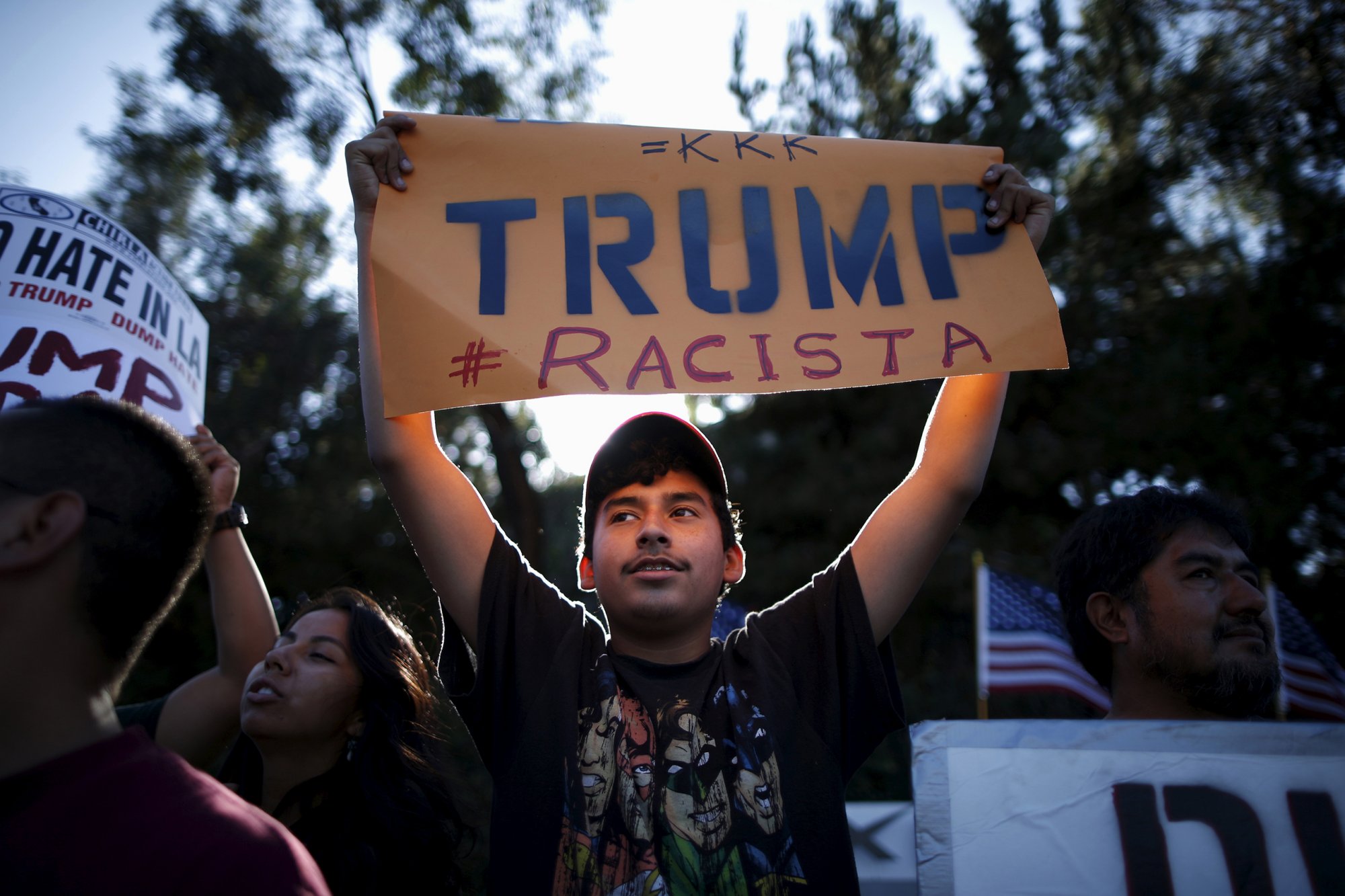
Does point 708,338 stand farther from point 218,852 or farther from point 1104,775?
point 218,852

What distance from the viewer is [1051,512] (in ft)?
33.1

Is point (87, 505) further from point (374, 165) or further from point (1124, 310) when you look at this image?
point (1124, 310)

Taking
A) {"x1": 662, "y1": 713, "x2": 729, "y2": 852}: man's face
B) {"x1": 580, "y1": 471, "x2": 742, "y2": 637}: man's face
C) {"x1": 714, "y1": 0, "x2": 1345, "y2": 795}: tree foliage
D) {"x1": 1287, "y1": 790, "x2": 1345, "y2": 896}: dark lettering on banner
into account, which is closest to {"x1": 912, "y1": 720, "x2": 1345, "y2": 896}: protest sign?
{"x1": 1287, "y1": 790, "x2": 1345, "y2": 896}: dark lettering on banner

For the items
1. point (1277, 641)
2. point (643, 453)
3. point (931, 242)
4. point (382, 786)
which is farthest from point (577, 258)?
point (1277, 641)

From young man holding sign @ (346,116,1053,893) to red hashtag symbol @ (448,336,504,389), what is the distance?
0.14 m

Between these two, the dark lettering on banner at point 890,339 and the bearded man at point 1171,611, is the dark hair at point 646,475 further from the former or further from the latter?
the bearded man at point 1171,611

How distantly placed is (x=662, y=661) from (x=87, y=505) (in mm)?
1010

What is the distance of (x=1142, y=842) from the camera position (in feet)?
5.32

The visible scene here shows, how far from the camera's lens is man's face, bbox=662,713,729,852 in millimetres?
1567

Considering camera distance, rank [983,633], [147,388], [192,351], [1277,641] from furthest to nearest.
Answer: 1. [983,633]
2. [1277,641]
3. [192,351]
4. [147,388]

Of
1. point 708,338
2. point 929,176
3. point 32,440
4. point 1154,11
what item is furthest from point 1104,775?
point 1154,11

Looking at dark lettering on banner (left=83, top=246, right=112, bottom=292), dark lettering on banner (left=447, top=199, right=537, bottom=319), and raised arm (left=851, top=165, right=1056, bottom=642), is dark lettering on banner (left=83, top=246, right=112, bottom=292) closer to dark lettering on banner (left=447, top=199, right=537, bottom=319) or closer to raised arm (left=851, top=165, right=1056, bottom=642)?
dark lettering on banner (left=447, top=199, right=537, bottom=319)

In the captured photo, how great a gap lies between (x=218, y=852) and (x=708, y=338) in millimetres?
1269

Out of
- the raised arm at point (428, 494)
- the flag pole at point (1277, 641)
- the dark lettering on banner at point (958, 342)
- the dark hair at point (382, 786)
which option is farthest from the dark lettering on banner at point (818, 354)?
the flag pole at point (1277, 641)
